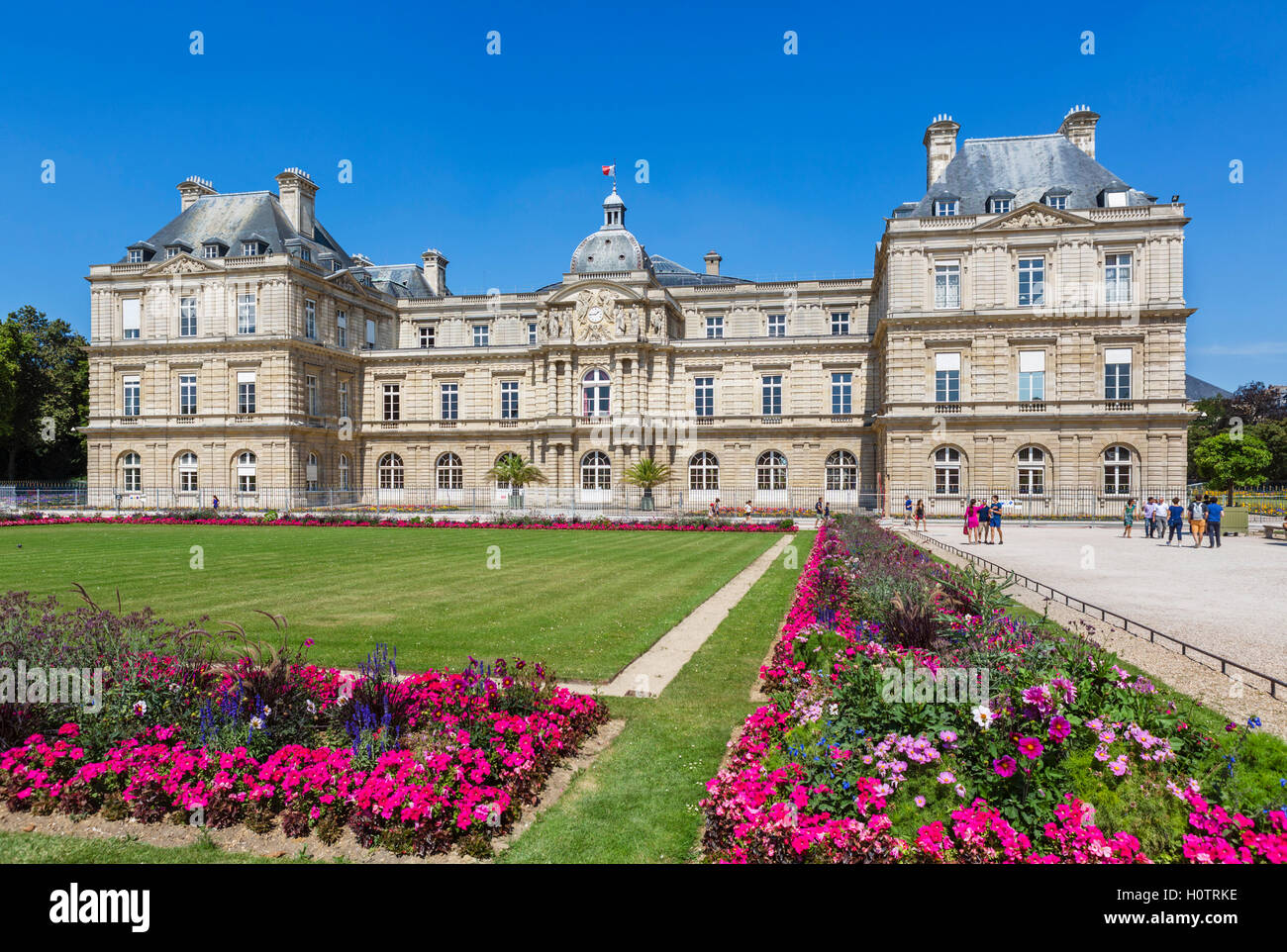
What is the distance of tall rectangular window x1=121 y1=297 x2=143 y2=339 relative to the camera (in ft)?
152

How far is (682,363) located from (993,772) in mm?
42723

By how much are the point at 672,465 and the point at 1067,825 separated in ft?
137

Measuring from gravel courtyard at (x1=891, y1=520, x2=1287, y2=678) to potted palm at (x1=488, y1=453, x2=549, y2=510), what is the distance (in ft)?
81.6

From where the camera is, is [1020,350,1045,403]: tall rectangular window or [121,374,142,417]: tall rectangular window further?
[121,374,142,417]: tall rectangular window

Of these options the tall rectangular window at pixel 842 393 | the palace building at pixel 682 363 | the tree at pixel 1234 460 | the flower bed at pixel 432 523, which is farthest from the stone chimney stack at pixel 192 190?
the tree at pixel 1234 460

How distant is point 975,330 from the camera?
125ft

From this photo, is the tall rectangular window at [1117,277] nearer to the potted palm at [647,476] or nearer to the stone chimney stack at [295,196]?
the potted palm at [647,476]

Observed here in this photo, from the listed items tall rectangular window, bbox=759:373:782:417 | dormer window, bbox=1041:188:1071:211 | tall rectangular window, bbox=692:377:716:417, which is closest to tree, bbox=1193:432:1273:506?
dormer window, bbox=1041:188:1071:211

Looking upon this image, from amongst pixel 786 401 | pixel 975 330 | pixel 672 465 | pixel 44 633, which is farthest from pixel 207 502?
pixel 975 330

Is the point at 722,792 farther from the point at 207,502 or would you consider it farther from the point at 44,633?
the point at 207,502

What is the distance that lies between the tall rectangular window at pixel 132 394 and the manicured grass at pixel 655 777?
50330mm

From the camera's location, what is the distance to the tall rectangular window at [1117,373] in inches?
1478

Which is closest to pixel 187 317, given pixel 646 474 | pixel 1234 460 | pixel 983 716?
pixel 646 474

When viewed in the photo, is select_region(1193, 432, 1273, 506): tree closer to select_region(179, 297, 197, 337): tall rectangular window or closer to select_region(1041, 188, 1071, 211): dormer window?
select_region(1041, 188, 1071, 211): dormer window
